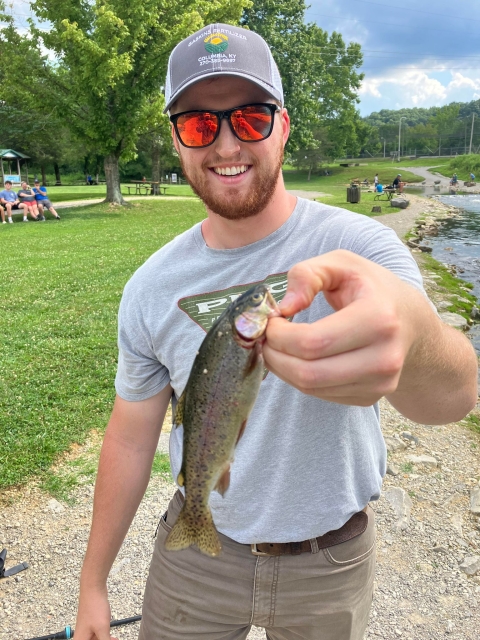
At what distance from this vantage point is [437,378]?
5.46 feet

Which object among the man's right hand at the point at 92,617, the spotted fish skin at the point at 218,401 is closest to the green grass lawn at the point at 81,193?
the man's right hand at the point at 92,617

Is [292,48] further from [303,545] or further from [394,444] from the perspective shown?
[303,545]

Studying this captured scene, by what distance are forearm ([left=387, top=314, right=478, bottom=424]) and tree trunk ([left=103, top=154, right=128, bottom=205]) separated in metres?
29.5

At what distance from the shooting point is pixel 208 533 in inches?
77.6

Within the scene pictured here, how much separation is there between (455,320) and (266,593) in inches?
408

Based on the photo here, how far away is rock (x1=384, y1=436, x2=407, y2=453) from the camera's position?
19.4 feet

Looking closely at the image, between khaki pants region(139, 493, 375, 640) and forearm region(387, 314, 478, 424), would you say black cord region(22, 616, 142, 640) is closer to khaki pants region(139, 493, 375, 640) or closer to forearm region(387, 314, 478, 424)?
khaki pants region(139, 493, 375, 640)

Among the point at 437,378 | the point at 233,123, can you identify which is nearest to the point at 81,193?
the point at 233,123

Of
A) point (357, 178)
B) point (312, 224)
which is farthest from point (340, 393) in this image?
point (357, 178)

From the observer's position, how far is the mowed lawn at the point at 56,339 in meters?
5.73

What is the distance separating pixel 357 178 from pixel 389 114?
14296cm

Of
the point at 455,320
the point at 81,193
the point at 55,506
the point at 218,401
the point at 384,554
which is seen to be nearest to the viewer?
the point at 218,401

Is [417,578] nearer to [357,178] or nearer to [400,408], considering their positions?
[400,408]

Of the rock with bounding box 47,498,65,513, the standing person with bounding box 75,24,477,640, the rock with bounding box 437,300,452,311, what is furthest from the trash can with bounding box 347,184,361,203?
the standing person with bounding box 75,24,477,640
